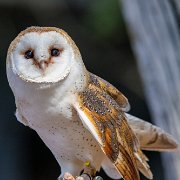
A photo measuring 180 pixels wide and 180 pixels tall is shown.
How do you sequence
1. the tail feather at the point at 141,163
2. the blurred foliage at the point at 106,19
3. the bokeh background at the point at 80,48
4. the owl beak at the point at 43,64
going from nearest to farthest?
the owl beak at the point at 43,64 < the tail feather at the point at 141,163 < the bokeh background at the point at 80,48 < the blurred foliage at the point at 106,19

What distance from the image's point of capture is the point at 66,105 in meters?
2.07

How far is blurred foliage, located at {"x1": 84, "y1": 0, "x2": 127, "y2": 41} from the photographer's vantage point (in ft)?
18.5

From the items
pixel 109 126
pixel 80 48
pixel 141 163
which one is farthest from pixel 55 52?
pixel 80 48

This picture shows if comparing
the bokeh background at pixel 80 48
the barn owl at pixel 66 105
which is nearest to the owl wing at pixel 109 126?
the barn owl at pixel 66 105

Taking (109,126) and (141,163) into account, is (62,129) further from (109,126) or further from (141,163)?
(141,163)

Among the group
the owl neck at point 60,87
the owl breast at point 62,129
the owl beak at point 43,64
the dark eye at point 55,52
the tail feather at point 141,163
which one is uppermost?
the dark eye at point 55,52

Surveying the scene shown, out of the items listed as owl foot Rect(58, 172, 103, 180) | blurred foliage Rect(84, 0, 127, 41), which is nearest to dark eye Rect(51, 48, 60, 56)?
owl foot Rect(58, 172, 103, 180)

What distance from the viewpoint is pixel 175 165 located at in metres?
3.41

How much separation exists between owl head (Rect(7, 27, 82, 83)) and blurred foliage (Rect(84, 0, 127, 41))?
3.60 meters

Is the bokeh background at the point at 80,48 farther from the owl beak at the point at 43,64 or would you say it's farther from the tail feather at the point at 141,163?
the owl beak at the point at 43,64

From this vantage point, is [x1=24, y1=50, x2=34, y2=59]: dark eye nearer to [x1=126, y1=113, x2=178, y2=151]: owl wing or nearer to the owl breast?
the owl breast

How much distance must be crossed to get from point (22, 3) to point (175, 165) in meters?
2.69

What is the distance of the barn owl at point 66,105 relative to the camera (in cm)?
202

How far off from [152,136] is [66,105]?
377mm
